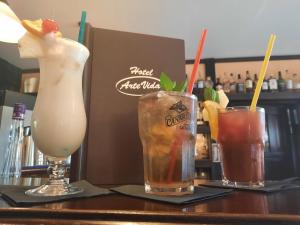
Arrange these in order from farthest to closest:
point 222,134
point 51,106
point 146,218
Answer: point 222,134
point 51,106
point 146,218

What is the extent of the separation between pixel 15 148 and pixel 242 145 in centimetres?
95

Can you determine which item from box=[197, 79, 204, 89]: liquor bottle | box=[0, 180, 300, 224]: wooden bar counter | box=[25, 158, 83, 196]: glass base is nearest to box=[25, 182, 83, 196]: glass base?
box=[25, 158, 83, 196]: glass base

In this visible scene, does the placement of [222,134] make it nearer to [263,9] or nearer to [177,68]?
[177,68]

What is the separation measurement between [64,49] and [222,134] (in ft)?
1.42

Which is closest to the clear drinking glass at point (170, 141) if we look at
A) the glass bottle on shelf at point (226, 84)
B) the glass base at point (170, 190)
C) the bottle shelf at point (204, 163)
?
the glass base at point (170, 190)

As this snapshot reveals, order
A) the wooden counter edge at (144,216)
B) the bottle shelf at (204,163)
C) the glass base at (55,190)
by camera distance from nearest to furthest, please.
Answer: the wooden counter edge at (144,216) < the glass base at (55,190) < the bottle shelf at (204,163)

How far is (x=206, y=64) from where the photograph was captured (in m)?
3.88

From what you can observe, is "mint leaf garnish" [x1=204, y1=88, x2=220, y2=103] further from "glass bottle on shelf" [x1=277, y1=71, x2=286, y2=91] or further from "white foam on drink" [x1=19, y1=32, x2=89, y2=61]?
"glass bottle on shelf" [x1=277, y1=71, x2=286, y2=91]

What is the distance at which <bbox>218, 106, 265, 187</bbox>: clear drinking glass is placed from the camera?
25.4 inches

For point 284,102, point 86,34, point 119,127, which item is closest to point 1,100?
point 86,34

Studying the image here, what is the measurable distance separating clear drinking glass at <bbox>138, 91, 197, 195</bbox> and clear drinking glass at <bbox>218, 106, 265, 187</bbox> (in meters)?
0.17

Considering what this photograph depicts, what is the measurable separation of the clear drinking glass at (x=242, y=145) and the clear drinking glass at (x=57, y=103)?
14.0 inches

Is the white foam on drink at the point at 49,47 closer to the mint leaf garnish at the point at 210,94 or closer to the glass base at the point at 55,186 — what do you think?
the glass base at the point at 55,186

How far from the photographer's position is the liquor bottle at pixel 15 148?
3.61 feet
